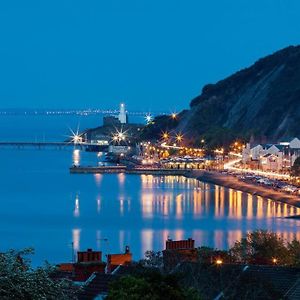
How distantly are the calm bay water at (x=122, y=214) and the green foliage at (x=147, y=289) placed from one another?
13909 millimetres

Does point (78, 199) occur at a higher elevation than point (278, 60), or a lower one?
lower

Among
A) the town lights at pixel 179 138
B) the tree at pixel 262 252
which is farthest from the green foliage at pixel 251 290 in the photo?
the town lights at pixel 179 138

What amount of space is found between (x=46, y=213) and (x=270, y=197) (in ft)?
30.4

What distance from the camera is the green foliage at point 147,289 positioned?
211 inches

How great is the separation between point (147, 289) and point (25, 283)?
1071mm

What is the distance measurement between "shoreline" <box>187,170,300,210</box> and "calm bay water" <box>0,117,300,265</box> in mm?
465

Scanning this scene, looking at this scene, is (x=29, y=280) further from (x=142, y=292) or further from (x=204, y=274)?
(x=204, y=274)

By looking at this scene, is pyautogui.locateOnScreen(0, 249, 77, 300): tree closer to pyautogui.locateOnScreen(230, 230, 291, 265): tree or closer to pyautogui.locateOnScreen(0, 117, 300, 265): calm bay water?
pyautogui.locateOnScreen(230, 230, 291, 265): tree

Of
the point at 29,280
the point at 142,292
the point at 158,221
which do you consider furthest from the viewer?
the point at 158,221

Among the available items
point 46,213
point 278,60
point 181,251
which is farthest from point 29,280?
point 278,60

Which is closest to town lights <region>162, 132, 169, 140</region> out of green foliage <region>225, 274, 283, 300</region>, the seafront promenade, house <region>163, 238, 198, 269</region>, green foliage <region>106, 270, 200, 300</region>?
the seafront promenade

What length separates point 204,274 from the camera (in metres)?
7.57

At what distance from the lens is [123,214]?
31828mm

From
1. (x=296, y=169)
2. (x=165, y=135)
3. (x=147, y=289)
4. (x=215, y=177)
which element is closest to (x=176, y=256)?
(x=147, y=289)
